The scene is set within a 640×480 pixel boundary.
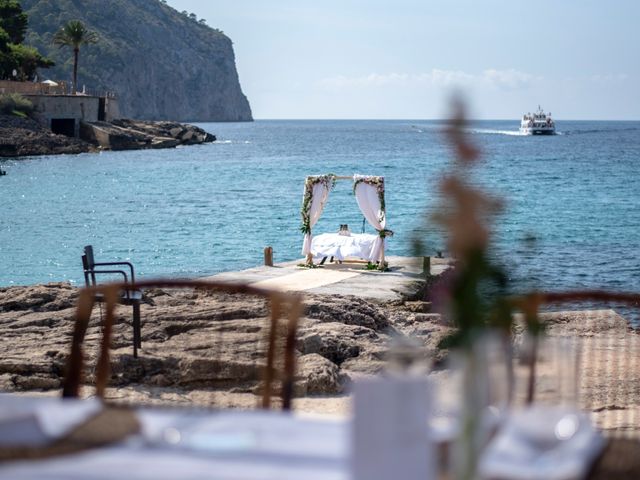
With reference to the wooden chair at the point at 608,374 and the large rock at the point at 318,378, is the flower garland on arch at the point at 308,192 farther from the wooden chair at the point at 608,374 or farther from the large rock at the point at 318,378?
the large rock at the point at 318,378

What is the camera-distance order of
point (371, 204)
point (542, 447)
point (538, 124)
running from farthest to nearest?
point (538, 124) < point (371, 204) < point (542, 447)

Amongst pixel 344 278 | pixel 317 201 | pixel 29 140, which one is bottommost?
pixel 344 278

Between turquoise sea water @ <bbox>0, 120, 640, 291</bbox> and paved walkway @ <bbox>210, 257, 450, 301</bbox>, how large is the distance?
183 cm

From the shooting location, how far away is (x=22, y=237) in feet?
97.5

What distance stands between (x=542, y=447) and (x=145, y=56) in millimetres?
167250

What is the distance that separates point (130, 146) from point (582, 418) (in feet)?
261

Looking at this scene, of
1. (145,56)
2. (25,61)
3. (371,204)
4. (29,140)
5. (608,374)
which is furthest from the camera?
(145,56)

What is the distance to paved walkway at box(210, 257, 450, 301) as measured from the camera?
15.7 m

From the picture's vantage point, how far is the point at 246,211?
4175 cm

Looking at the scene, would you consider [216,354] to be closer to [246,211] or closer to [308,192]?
[308,192]

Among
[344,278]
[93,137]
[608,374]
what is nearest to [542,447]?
[608,374]

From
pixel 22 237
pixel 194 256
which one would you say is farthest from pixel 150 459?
pixel 22 237

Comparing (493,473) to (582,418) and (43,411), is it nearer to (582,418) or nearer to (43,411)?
(582,418)

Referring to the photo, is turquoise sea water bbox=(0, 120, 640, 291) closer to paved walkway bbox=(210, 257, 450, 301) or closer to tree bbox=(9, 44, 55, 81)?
paved walkway bbox=(210, 257, 450, 301)
